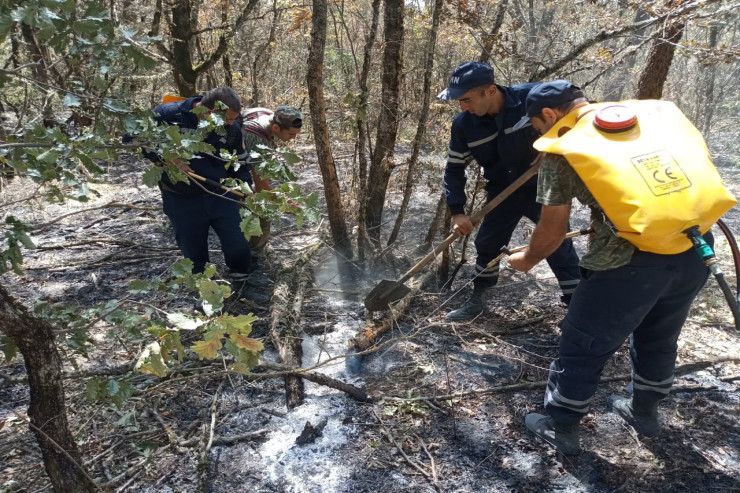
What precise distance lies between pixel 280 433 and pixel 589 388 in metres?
1.67

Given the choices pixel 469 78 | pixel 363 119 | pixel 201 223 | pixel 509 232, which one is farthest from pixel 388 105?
pixel 201 223

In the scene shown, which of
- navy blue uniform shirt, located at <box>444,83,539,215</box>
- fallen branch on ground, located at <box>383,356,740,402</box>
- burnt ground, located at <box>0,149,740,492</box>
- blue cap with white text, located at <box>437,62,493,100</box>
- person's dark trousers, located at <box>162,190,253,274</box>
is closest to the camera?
burnt ground, located at <box>0,149,740,492</box>

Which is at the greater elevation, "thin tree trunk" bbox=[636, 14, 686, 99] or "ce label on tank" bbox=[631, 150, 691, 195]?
"thin tree trunk" bbox=[636, 14, 686, 99]

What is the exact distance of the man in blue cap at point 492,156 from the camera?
310cm

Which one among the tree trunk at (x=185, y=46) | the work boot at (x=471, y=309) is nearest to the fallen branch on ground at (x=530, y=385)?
the work boot at (x=471, y=309)

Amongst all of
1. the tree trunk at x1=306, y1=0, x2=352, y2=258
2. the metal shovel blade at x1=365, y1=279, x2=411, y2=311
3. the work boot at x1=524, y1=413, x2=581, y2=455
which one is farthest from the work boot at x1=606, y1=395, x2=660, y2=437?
the tree trunk at x1=306, y1=0, x2=352, y2=258

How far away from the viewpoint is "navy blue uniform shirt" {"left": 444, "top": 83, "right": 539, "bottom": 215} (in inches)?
126

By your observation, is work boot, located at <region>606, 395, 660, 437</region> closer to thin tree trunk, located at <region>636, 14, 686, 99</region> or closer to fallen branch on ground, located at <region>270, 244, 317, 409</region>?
fallen branch on ground, located at <region>270, 244, 317, 409</region>

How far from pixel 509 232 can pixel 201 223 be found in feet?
8.23

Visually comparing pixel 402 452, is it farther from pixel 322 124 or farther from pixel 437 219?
Answer: pixel 322 124

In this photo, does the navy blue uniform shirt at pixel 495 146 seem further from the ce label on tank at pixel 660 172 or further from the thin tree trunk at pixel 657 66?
the thin tree trunk at pixel 657 66

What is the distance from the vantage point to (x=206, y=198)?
3840mm

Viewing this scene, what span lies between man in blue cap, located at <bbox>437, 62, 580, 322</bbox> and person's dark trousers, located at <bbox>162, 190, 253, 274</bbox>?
6.11ft

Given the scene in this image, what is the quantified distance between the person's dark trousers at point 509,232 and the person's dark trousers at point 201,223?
2084 millimetres
